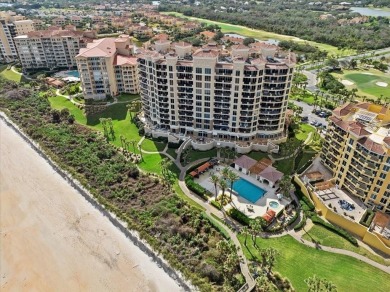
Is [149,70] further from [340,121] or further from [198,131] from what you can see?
[340,121]

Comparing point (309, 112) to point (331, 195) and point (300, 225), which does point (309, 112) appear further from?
point (300, 225)

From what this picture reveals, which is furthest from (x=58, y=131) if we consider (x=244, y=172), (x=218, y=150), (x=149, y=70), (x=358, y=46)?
(x=358, y=46)

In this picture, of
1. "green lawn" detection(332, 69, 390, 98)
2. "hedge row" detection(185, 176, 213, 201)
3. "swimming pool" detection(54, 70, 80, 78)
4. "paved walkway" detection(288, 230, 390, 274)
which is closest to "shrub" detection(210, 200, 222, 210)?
"hedge row" detection(185, 176, 213, 201)

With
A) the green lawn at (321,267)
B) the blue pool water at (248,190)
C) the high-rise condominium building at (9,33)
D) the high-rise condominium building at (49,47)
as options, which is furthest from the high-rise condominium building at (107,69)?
the green lawn at (321,267)

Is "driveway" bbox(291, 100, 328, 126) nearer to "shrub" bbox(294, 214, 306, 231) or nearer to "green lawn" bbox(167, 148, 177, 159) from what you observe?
"shrub" bbox(294, 214, 306, 231)

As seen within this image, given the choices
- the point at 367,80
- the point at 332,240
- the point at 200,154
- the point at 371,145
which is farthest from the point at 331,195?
the point at 367,80

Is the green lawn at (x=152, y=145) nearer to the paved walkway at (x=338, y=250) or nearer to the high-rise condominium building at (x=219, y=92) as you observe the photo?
the high-rise condominium building at (x=219, y=92)
